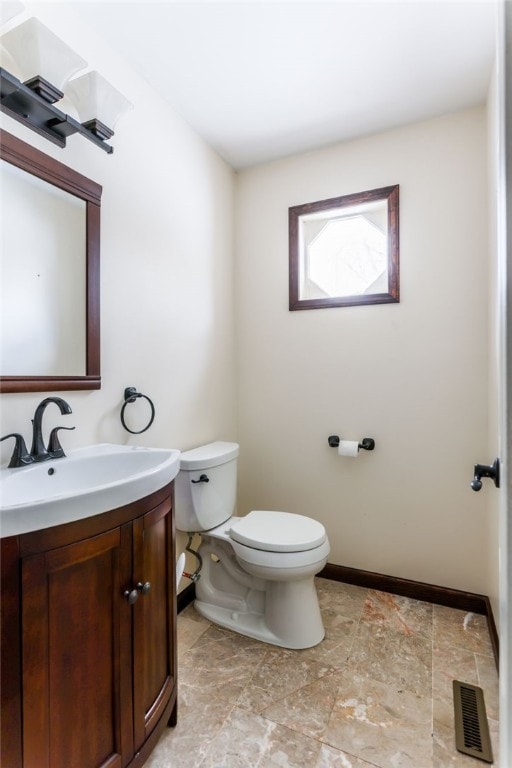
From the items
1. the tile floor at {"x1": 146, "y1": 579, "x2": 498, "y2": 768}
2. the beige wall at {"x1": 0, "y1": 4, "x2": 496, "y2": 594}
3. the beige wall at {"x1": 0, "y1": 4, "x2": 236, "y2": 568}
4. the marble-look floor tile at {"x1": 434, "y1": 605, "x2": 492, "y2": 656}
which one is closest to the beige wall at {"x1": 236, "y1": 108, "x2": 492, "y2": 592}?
the beige wall at {"x1": 0, "y1": 4, "x2": 496, "y2": 594}

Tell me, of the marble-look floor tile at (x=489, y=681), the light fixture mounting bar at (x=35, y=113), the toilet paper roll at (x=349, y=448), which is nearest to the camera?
the light fixture mounting bar at (x=35, y=113)

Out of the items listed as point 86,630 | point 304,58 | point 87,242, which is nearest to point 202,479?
point 86,630

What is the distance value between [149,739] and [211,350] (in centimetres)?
159

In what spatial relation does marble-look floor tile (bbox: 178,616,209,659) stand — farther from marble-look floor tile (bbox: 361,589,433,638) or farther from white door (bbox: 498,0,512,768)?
white door (bbox: 498,0,512,768)

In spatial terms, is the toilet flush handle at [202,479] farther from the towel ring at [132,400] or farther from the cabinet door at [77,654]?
the cabinet door at [77,654]

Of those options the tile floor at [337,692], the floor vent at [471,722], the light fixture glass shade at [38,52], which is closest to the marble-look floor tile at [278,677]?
the tile floor at [337,692]

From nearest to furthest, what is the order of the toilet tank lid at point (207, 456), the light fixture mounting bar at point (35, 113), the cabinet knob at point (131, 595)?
the cabinet knob at point (131, 595) < the light fixture mounting bar at point (35, 113) < the toilet tank lid at point (207, 456)

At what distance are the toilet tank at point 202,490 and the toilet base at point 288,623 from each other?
1.38 ft

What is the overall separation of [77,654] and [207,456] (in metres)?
0.94

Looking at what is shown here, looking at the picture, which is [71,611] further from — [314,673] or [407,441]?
[407,441]

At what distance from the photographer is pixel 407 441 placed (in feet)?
6.23

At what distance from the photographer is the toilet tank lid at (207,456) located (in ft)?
5.30

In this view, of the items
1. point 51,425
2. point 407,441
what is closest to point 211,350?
point 51,425

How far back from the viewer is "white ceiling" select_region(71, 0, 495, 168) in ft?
4.24
